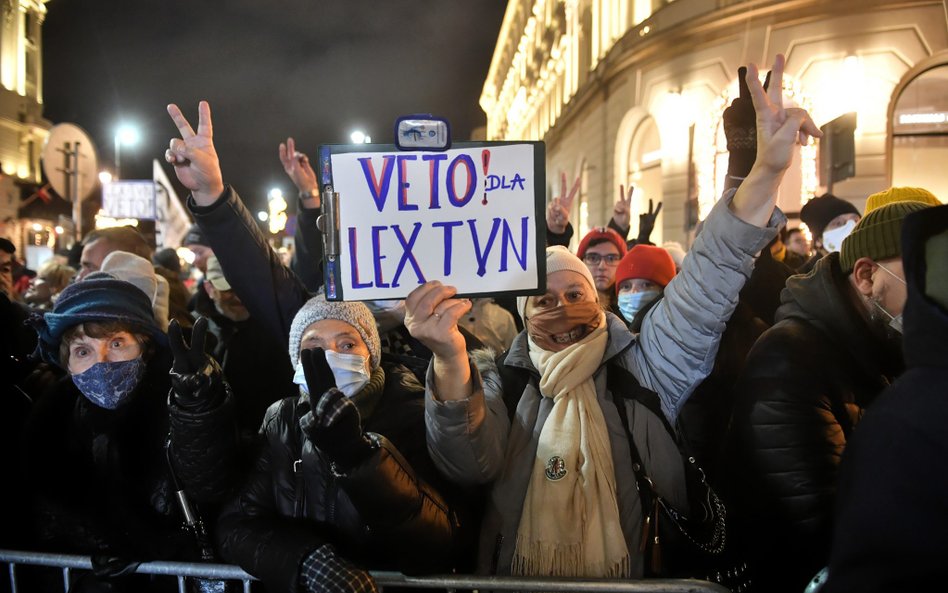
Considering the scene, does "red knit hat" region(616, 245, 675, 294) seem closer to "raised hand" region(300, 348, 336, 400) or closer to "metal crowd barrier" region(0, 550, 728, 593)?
"metal crowd barrier" region(0, 550, 728, 593)

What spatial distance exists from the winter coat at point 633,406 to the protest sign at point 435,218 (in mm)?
335

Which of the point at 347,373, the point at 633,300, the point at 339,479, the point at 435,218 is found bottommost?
the point at 339,479

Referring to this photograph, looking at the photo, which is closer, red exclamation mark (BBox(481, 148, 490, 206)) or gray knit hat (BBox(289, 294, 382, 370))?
red exclamation mark (BBox(481, 148, 490, 206))

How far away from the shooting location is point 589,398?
87.5 inches

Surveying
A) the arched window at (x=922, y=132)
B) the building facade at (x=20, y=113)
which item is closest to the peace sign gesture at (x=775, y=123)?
the arched window at (x=922, y=132)

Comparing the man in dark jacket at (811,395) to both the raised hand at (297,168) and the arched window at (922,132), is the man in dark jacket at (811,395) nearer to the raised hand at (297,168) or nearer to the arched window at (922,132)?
the raised hand at (297,168)

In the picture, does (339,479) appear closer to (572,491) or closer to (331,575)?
(331,575)

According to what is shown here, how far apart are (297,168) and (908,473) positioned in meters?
3.16

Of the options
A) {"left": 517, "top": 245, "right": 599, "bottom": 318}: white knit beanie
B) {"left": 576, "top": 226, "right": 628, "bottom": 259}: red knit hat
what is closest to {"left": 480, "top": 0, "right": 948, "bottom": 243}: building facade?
{"left": 576, "top": 226, "right": 628, "bottom": 259}: red knit hat

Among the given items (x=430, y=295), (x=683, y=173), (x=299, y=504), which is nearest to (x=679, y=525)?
(x=430, y=295)

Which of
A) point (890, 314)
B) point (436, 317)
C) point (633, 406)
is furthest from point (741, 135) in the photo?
point (436, 317)

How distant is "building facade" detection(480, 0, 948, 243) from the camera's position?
11.8m

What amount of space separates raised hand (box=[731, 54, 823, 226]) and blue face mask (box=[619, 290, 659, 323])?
1662 mm

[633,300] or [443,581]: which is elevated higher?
[633,300]
